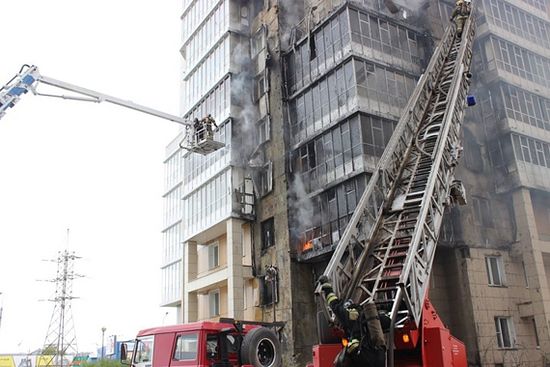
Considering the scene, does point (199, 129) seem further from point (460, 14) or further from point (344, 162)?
point (460, 14)

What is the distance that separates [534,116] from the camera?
28281mm

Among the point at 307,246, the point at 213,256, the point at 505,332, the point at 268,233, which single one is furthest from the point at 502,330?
the point at 213,256

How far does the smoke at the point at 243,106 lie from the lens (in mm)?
30453

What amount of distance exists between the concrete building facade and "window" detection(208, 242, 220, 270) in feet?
0.40

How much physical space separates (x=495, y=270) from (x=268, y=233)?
11296 mm

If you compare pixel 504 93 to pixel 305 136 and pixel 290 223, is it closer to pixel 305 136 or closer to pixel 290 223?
pixel 305 136

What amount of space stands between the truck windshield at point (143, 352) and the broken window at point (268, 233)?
15643mm

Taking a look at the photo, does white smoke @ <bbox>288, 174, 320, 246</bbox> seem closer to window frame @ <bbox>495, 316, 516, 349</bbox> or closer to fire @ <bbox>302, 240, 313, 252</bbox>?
fire @ <bbox>302, 240, 313, 252</bbox>

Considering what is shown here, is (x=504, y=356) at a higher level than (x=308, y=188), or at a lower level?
lower

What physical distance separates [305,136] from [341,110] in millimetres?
2892

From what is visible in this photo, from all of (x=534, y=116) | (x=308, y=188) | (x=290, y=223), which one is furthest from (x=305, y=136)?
(x=534, y=116)

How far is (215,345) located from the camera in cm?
1169

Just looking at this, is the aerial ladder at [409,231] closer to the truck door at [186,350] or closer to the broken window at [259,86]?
the truck door at [186,350]

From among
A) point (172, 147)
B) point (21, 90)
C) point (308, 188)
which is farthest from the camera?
point (172, 147)
